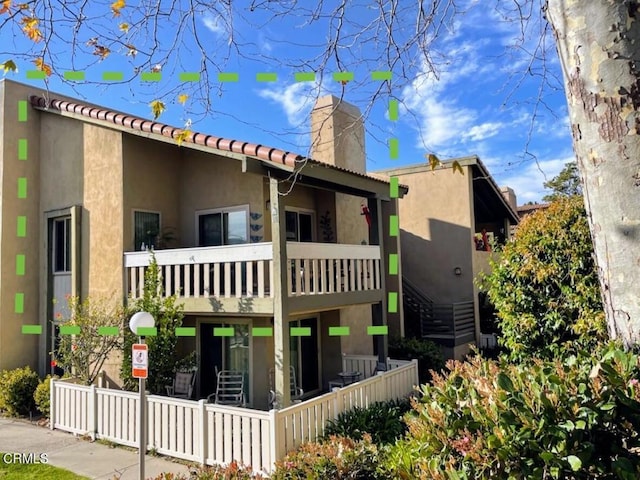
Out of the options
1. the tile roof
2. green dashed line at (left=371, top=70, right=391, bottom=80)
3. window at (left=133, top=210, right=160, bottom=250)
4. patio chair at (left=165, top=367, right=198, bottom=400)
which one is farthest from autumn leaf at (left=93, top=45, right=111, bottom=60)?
patio chair at (left=165, top=367, right=198, bottom=400)

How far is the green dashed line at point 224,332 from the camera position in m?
11.0

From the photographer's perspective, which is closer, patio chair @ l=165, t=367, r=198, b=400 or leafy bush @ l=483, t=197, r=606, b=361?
leafy bush @ l=483, t=197, r=606, b=361

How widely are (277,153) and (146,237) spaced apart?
4.69 metres

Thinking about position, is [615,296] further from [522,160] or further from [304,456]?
[304,456]

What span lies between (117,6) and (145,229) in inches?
278

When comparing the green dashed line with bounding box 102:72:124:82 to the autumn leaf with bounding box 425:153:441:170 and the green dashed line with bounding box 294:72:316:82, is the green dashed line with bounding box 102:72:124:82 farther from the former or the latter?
the autumn leaf with bounding box 425:153:441:170

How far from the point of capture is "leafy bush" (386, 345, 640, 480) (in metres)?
2.95

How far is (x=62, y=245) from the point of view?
13234 mm

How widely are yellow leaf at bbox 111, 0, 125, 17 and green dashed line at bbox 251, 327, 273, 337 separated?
6.96m

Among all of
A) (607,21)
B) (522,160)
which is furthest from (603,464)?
(522,160)

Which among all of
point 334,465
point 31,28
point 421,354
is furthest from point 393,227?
point 31,28

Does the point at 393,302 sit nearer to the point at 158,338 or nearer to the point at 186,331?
the point at 186,331

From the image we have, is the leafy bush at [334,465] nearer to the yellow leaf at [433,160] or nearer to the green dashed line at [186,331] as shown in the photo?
the yellow leaf at [433,160]

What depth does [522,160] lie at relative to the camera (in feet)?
16.8
